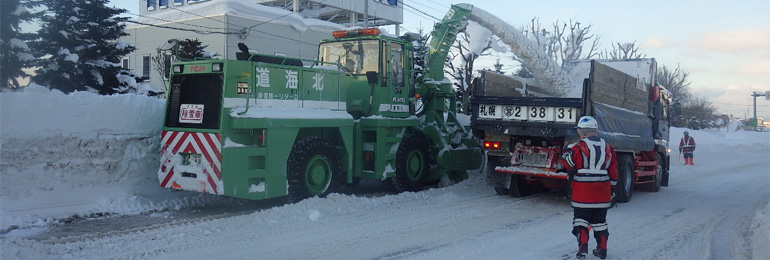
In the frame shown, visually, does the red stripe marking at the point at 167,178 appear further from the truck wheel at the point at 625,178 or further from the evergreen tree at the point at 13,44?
the evergreen tree at the point at 13,44

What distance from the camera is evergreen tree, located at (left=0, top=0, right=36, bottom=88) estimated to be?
1608 cm

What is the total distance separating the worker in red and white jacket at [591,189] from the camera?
6.59 meters

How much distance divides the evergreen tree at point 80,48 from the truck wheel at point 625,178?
14.5m

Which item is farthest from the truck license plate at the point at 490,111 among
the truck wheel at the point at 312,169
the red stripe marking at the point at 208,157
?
the red stripe marking at the point at 208,157

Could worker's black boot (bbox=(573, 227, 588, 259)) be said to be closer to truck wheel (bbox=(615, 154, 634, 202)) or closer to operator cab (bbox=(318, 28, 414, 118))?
truck wheel (bbox=(615, 154, 634, 202))

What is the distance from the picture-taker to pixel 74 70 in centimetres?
1756

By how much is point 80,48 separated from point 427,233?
1429cm

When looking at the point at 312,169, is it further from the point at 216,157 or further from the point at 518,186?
the point at 518,186

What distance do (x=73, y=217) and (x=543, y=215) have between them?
22.5 feet

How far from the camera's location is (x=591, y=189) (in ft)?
21.6

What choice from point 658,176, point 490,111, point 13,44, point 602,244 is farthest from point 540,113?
point 13,44

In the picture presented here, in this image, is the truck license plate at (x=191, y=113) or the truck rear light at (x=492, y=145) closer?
the truck license plate at (x=191, y=113)

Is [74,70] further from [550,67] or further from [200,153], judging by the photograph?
[550,67]

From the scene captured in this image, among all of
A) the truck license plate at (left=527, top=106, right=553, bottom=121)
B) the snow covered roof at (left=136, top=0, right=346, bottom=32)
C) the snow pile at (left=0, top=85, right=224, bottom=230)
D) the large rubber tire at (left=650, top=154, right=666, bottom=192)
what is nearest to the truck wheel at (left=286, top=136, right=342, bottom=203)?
the snow pile at (left=0, top=85, right=224, bottom=230)
